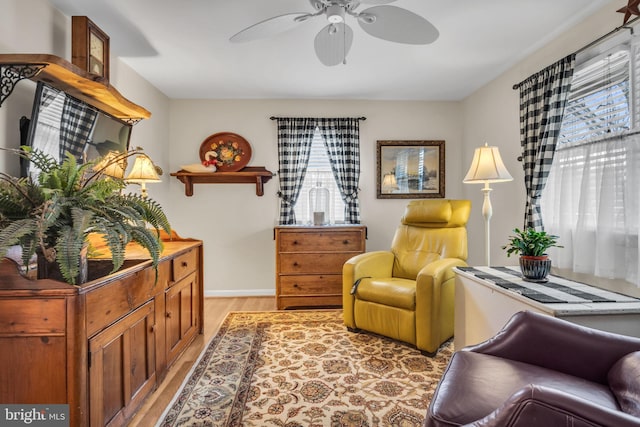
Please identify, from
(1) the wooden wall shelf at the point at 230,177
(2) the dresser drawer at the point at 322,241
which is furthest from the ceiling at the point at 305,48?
(2) the dresser drawer at the point at 322,241

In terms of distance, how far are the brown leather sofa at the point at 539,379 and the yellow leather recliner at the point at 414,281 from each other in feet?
3.36

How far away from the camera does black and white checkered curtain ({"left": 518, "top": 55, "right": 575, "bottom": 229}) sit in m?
2.45

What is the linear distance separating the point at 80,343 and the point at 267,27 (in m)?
1.67

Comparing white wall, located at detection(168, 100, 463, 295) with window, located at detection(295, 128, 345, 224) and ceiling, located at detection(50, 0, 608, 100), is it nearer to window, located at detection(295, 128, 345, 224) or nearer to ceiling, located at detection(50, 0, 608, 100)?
ceiling, located at detection(50, 0, 608, 100)

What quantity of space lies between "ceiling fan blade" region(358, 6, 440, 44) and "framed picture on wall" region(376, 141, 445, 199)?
222 centimetres

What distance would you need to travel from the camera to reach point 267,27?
5.84 feet

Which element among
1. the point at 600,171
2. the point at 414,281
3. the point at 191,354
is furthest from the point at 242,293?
the point at 600,171

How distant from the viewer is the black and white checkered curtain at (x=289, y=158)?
3.95 meters

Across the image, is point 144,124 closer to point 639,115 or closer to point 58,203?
point 58,203

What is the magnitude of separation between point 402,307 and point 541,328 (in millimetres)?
1285

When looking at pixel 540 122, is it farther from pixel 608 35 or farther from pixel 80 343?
pixel 80 343

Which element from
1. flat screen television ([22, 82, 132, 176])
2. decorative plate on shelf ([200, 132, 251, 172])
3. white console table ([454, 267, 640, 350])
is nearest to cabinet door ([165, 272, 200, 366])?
flat screen television ([22, 82, 132, 176])

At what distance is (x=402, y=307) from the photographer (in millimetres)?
2555

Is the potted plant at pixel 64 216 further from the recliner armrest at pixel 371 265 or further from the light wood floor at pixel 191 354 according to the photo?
the recliner armrest at pixel 371 265
